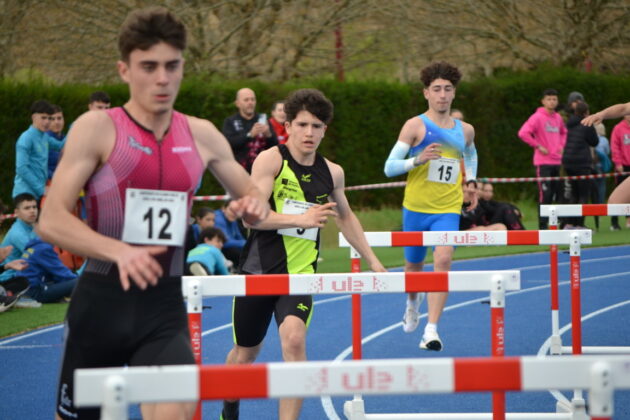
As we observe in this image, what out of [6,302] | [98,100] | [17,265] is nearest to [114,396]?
[17,265]

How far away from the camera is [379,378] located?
2.80 metres

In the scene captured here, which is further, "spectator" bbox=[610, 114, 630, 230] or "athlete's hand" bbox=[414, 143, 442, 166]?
"spectator" bbox=[610, 114, 630, 230]

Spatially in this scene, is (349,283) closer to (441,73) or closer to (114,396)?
(114,396)

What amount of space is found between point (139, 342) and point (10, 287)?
24.6ft

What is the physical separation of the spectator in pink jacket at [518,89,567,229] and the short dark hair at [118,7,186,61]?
13909mm

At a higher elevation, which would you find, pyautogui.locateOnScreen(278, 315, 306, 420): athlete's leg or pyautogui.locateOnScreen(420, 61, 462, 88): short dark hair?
pyautogui.locateOnScreen(420, 61, 462, 88): short dark hair

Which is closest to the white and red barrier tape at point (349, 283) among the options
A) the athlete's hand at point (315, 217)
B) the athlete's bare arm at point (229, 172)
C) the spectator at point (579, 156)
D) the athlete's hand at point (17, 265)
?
the athlete's hand at point (315, 217)

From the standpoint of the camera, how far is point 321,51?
73.4 ft

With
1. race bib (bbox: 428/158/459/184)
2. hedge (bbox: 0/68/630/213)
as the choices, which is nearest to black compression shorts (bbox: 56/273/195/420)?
race bib (bbox: 428/158/459/184)

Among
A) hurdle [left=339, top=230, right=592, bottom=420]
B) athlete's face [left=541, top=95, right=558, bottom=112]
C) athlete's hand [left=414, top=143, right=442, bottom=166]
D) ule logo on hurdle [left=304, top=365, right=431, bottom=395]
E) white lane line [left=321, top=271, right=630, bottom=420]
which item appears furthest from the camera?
athlete's face [left=541, top=95, right=558, bottom=112]

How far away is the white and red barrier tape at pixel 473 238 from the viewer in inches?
251

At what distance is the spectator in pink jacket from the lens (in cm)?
1691

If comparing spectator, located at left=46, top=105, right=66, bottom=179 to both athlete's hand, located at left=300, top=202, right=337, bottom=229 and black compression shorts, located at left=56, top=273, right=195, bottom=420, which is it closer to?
athlete's hand, located at left=300, top=202, right=337, bottom=229

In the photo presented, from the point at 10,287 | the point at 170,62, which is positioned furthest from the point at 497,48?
the point at 170,62
